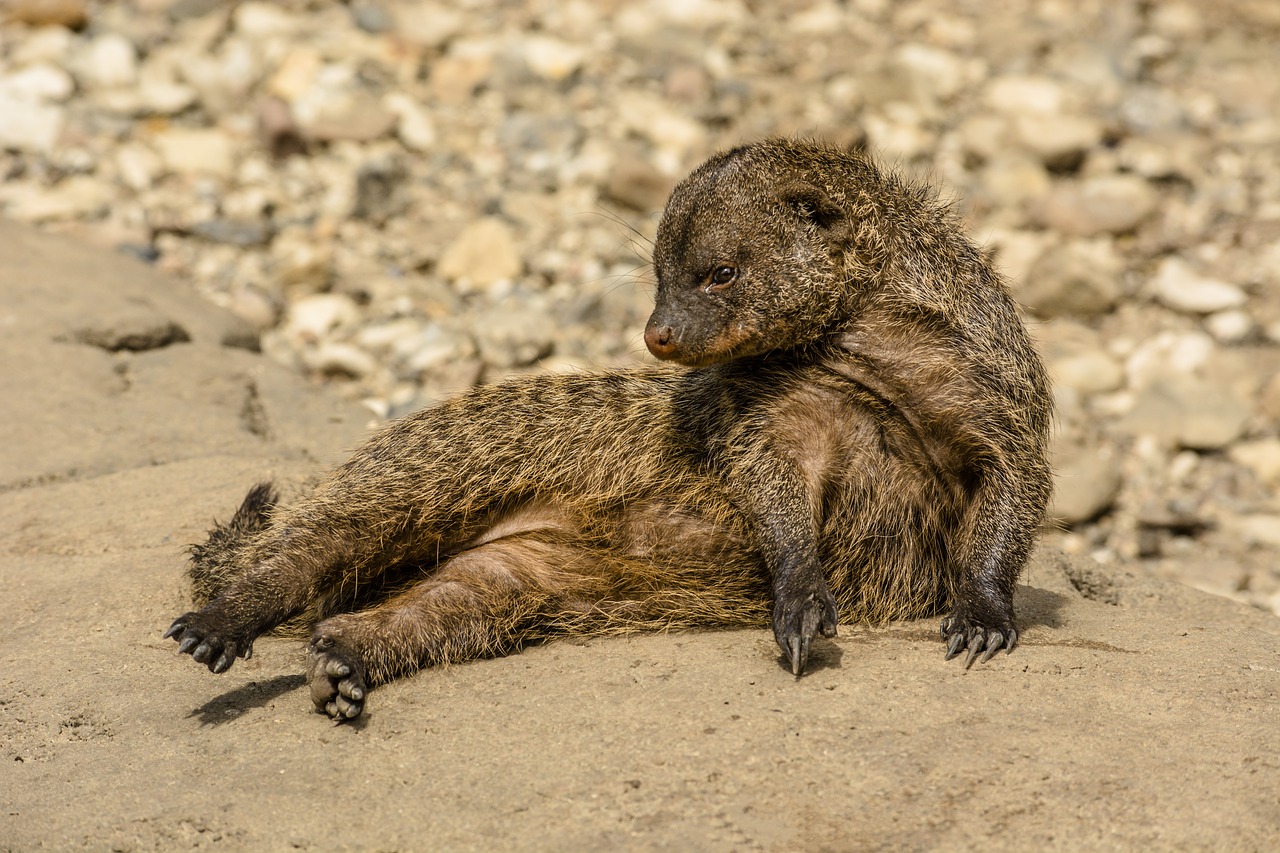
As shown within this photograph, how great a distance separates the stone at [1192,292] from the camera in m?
8.78

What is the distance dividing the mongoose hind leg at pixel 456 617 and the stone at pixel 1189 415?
486 cm

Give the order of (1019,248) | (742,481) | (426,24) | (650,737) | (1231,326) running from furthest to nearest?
A: 1. (426,24)
2. (1019,248)
3. (1231,326)
4. (742,481)
5. (650,737)

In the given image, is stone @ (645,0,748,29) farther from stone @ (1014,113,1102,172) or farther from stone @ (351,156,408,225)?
stone @ (351,156,408,225)

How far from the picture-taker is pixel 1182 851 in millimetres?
2877

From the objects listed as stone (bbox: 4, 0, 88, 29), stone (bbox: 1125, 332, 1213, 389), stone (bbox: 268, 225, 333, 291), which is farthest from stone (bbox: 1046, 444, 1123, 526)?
stone (bbox: 4, 0, 88, 29)

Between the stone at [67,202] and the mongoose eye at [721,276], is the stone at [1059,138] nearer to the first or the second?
the mongoose eye at [721,276]

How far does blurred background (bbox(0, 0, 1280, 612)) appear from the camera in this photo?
8281mm

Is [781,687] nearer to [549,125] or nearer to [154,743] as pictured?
[154,743]

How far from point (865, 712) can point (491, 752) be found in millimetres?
981

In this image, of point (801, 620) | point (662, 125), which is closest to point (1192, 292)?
point (662, 125)

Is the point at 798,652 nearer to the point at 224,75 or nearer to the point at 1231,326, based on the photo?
the point at 1231,326

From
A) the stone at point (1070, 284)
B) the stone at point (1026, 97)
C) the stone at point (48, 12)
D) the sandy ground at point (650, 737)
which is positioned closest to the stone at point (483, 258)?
the stone at point (1070, 284)

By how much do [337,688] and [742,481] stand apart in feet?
4.64

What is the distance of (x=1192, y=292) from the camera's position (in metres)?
8.87
